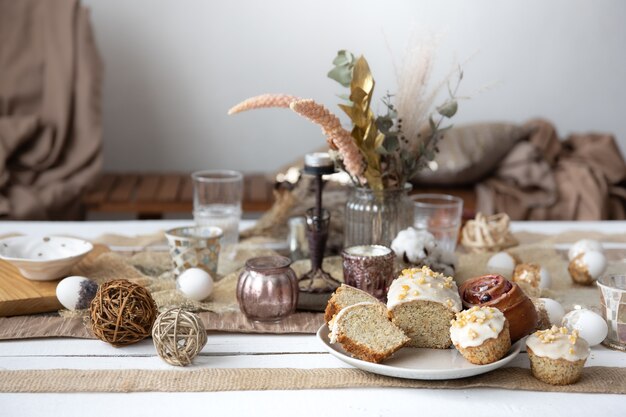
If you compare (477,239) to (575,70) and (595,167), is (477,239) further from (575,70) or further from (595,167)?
(575,70)

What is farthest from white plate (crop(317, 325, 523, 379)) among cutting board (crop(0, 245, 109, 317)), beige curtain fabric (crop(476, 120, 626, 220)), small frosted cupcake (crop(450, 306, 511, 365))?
beige curtain fabric (crop(476, 120, 626, 220))

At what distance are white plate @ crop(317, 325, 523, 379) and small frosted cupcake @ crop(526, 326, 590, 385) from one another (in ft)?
0.12

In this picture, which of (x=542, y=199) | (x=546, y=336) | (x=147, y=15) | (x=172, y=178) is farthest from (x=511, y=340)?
A: (x=147, y=15)

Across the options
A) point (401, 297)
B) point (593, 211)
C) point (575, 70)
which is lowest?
point (593, 211)

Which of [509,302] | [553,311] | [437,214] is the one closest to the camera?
[509,302]

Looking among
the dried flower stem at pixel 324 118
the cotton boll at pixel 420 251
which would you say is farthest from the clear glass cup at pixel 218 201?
the cotton boll at pixel 420 251

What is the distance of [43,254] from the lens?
1611mm

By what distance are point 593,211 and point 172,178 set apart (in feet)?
5.38

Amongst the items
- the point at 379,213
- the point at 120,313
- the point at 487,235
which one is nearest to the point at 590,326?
the point at 379,213

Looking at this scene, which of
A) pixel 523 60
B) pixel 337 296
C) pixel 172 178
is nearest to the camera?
pixel 337 296

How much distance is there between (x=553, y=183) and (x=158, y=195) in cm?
148

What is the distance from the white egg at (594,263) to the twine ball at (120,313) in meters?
0.85

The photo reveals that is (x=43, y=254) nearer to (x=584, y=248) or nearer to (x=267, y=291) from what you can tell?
(x=267, y=291)

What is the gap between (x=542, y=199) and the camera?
3.21 meters
